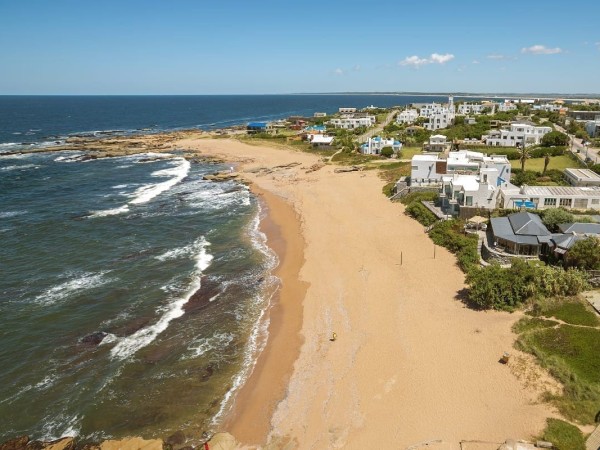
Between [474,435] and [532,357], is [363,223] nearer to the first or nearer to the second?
[532,357]

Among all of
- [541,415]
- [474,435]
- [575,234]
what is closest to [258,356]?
[474,435]

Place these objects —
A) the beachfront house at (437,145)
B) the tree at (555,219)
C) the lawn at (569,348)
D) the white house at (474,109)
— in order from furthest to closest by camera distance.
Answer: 1. the white house at (474,109)
2. the beachfront house at (437,145)
3. the tree at (555,219)
4. the lawn at (569,348)

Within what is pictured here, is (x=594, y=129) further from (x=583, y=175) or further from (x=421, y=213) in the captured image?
(x=421, y=213)

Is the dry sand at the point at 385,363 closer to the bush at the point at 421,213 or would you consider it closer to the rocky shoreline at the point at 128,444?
the rocky shoreline at the point at 128,444

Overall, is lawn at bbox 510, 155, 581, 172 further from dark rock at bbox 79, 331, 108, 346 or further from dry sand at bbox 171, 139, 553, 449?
dark rock at bbox 79, 331, 108, 346

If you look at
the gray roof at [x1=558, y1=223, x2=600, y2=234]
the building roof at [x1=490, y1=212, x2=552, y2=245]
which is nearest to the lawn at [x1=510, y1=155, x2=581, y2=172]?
the building roof at [x1=490, y1=212, x2=552, y2=245]

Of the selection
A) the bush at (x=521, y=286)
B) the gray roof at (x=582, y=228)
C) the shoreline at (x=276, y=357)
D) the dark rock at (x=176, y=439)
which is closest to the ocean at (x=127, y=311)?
the dark rock at (x=176, y=439)
